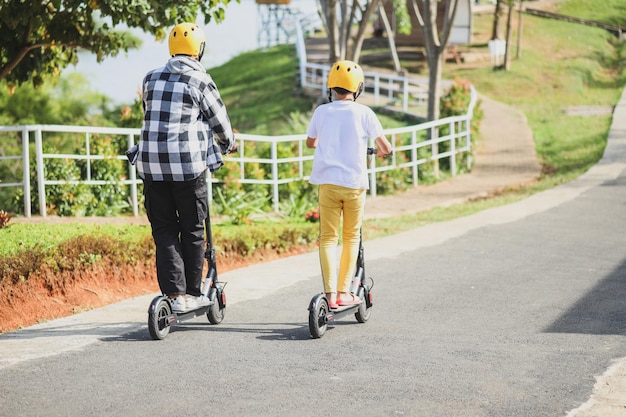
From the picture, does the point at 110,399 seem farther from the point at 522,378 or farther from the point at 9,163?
the point at 9,163

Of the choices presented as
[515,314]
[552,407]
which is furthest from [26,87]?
[552,407]

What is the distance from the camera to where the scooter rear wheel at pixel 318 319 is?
694 cm

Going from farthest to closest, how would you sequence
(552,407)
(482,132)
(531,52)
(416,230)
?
(531,52)
(482,132)
(416,230)
(552,407)

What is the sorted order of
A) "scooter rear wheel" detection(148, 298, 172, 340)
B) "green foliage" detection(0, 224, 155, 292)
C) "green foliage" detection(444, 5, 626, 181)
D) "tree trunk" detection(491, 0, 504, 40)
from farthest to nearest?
"tree trunk" detection(491, 0, 504, 40) → "green foliage" detection(444, 5, 626, 181) → "green foliage" detection(0, 224, 155, 292) → "scooter rear wheel" detection(148, 298, 172, 340)

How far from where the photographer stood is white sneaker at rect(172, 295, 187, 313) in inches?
277

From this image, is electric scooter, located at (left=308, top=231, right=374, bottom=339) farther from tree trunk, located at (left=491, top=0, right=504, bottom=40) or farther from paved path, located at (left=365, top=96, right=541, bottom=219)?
tree trunk, located at (left=491, top=0, right=504, bottom=40)

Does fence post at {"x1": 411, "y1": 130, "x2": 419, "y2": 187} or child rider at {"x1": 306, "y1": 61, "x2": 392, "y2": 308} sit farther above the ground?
child rider at {"x1": 306, "y1": 61, "x2": 392, "y2": 308}

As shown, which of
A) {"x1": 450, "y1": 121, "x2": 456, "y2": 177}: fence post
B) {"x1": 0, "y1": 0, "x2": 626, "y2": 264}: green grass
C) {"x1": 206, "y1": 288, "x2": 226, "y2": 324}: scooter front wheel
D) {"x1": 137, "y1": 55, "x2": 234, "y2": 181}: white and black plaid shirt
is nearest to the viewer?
{"x1": 137, "y1": 55, "x2": 234, "y2": 181}: white and black plaid shirt

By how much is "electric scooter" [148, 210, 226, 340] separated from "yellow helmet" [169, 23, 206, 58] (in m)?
1.18

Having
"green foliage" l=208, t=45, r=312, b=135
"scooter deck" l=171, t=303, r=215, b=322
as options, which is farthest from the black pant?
"green foliage" l=208, t=45, r=312, b=135

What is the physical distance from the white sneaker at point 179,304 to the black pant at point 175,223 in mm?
42

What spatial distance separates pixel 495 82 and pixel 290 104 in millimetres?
7376

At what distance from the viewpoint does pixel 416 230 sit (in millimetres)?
13398

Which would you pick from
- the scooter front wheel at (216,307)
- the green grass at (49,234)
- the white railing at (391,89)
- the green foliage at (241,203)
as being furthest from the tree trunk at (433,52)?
the scooter front wheel at (216,307)
